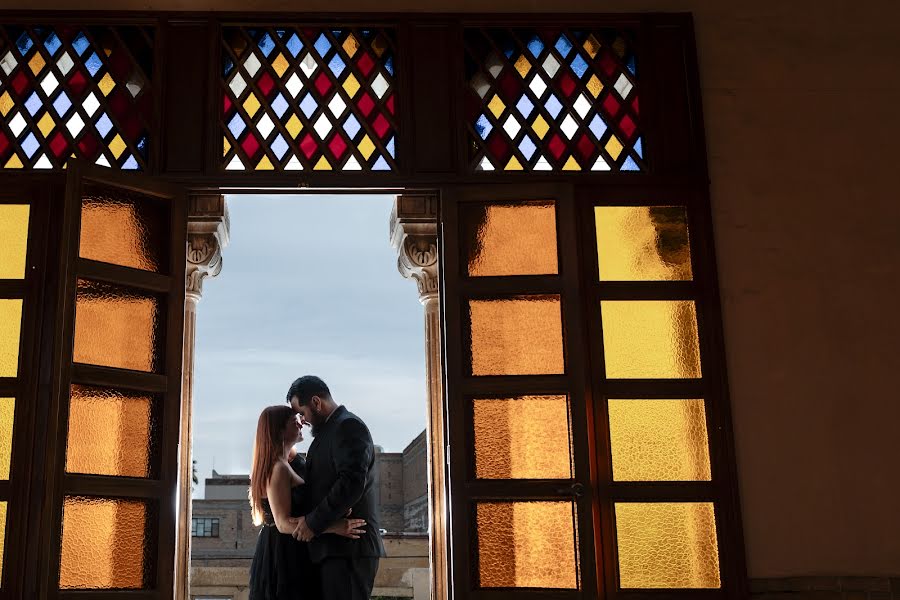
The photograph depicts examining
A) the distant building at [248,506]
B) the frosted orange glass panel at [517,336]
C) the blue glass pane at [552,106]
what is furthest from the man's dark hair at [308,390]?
the distant building at [248,506]

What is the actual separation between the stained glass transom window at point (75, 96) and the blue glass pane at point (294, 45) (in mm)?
589

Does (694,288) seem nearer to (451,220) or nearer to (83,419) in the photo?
(451,220)

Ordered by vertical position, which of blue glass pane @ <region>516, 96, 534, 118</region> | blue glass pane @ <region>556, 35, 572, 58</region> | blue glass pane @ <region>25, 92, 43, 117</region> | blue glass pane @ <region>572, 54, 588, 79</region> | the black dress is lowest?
the black dress

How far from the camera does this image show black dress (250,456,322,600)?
180 inches

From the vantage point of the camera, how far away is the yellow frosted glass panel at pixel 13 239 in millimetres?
4191

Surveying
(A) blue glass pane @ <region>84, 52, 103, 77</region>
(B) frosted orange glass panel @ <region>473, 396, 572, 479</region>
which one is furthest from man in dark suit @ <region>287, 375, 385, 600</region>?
(A) blue glass pane @ <region>84, 52, 103, 77</region>

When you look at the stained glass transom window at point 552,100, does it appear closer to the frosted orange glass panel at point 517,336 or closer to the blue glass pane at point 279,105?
the frosted orange glass panel at point 517,336

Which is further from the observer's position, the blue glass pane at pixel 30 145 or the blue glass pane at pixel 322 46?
the blue glass pane at pixel 322 46

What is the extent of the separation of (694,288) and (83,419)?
95.3 inches

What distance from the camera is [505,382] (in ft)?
13.5

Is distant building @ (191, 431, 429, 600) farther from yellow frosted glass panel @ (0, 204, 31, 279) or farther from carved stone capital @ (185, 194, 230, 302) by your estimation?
yellow frosted glass panel @ (0, 204, 31, 279)

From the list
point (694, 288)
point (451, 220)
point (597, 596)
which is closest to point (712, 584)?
point (597, 596)

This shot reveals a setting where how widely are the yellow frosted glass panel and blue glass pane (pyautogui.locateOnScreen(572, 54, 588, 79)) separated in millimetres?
2364

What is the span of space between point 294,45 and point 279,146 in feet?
1.59
